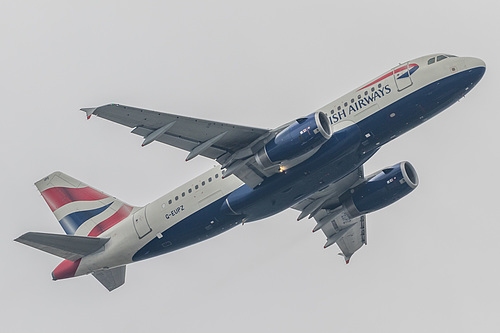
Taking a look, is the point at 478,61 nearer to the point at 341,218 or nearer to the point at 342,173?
the point at 342,173

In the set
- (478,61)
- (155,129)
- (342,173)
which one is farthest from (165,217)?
(478,61)

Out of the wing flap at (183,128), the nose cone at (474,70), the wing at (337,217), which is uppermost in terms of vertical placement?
the wing flap at (183,128)

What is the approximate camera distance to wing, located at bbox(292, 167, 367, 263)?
50.2 m

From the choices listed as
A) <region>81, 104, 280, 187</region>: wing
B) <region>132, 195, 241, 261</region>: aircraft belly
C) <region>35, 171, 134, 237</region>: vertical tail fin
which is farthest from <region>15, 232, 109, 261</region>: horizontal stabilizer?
<region>81, 104, 280, 187</region>: wing

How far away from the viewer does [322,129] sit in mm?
40938

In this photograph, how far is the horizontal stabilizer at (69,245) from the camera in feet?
154

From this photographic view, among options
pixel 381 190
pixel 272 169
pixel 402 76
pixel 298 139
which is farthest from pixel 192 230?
pixel 402 76

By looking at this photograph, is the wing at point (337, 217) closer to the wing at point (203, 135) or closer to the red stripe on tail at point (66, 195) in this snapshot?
the wing at point (203, 135)

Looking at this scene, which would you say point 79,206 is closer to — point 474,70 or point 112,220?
point 112,220

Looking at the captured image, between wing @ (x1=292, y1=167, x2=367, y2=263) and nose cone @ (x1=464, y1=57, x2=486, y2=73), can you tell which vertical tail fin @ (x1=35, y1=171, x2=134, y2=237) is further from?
nose cone @ (x1=464, y1=57, x2=486, y2=73)

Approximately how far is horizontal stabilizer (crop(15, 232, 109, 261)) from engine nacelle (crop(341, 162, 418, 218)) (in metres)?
14.9

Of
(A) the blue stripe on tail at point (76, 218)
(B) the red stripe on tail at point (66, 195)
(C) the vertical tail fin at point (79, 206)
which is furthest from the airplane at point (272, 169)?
(B) the red stripe on tail at point (66, 195)

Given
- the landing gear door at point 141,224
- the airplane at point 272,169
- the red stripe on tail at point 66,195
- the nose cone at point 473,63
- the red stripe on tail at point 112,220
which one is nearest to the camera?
the airplane at point 272,169

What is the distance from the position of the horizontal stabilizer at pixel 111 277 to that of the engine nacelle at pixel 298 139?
44.5ft
